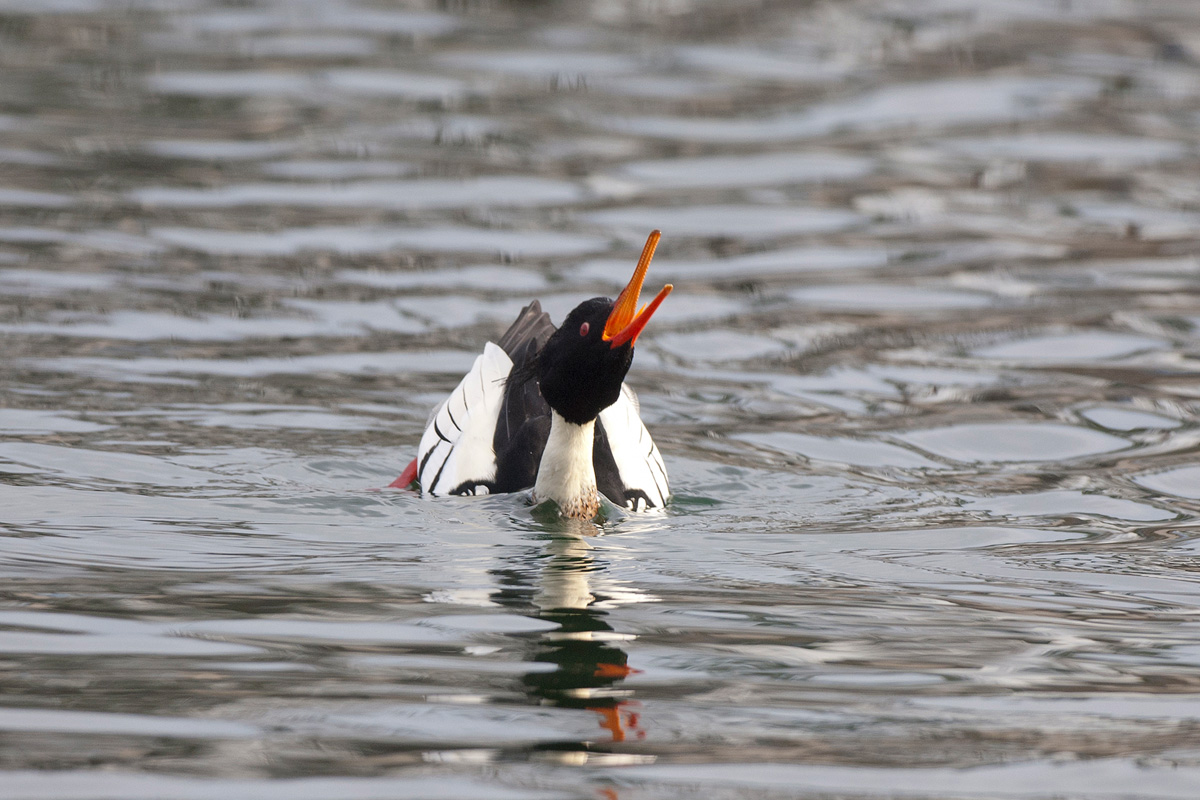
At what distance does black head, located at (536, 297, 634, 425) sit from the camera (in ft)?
22.3

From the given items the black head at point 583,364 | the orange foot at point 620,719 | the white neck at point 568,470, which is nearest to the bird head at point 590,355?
the black head at point 583,364

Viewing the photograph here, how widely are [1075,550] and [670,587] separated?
6.16 feet

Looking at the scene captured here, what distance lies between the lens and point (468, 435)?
25.9ft

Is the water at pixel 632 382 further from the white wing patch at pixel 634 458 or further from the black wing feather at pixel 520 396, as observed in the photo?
the black wing feather at pixel 520 396

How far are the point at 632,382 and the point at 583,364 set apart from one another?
130 inches

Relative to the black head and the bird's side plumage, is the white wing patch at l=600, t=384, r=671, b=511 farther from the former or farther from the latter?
the black head

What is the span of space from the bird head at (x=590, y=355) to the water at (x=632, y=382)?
22.6 inches

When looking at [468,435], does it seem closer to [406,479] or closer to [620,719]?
[406,479]

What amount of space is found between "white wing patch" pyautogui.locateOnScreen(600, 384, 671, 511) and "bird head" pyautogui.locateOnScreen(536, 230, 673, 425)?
0.57 metres

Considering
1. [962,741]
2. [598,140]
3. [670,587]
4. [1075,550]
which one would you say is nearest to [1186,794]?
[962,741]

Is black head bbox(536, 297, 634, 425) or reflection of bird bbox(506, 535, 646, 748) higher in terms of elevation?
black head bbox(536, 297, 634, 425)

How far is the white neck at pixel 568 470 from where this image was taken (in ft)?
24.2

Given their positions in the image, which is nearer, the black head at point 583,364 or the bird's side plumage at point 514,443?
the black head at point 583,364

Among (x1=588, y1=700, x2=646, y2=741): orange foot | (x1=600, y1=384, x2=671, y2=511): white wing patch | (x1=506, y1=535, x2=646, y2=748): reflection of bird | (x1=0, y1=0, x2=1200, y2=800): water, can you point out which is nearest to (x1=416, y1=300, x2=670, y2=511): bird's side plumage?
(x1=600, y1=384, x2=671, y2=511): white wing patch
